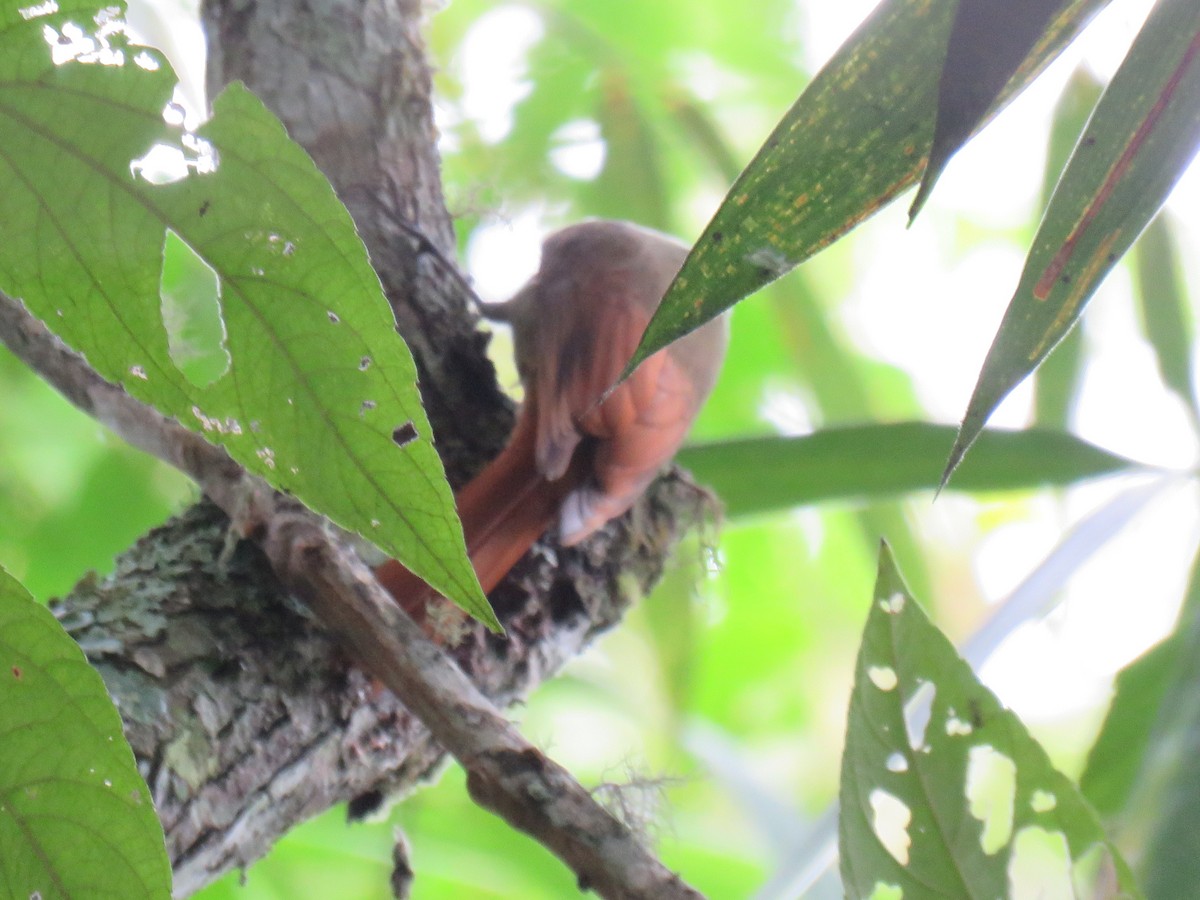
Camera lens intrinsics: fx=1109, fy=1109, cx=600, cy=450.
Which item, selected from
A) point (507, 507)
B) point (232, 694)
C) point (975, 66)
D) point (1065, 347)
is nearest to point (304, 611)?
point (232, 694)

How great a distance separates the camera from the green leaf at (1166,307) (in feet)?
5.34

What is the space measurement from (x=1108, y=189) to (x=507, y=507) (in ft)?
2.06

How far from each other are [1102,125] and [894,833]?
0.50 m

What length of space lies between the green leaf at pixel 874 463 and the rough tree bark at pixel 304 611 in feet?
0.60

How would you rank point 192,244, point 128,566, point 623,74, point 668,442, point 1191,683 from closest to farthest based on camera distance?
point 192,244 < point 128,566 < point 1191,683 < point 668,442 < point 623,74

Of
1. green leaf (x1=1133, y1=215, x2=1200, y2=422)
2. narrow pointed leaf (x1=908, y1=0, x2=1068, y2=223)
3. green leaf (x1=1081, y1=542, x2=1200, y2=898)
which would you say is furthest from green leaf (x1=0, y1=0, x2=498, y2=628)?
green leaf (x1=1133, y1=215, x2=1200, y2=422)

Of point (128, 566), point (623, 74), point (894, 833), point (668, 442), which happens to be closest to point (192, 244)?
point (128, 566)

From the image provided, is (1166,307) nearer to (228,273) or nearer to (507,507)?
(507,507)

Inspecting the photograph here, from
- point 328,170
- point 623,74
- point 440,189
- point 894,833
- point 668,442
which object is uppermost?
point 623,74

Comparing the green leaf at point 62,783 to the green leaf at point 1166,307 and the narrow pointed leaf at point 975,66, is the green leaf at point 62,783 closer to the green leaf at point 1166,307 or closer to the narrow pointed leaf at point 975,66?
the narrow pointed leaf at point 975,66

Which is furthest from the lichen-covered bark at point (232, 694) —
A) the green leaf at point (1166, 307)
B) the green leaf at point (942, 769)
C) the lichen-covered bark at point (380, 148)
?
the green leaf at point (1166, 307)

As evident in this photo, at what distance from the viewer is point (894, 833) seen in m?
0.80

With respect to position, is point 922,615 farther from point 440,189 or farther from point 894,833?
point 440,189

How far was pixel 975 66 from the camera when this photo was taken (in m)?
0.51
